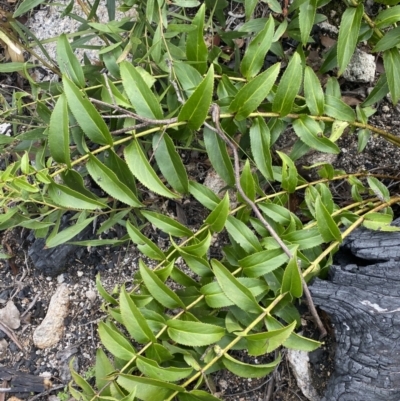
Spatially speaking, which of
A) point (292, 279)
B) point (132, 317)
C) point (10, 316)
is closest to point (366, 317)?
point (292, 279)

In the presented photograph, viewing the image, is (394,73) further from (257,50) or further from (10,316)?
(10,316)

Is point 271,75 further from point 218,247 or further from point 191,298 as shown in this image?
point 218,247

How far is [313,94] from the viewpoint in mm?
1618

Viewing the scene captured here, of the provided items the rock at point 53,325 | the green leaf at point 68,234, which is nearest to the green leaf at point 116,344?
the green leaf at point 68,234

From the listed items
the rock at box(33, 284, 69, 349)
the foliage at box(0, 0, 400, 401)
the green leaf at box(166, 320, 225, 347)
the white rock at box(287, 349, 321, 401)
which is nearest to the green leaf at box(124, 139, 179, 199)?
the foliage at box(0, 0, 400, 401)

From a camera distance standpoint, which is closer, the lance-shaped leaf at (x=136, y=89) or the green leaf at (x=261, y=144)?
the lance-shaped leaf at (x=136, y=89)

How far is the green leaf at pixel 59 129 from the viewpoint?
120 cm

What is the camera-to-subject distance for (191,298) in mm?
1479

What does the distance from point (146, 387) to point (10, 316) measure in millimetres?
1140

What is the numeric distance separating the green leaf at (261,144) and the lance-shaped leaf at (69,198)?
498 millimetres

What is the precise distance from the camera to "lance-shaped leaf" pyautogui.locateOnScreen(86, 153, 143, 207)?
1.30 metres

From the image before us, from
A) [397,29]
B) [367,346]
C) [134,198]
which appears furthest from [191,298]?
[397,29]

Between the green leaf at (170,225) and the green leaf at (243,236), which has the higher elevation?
the green leaf at (170,225)

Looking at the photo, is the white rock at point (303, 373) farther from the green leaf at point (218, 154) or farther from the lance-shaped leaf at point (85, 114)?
the lance-shaped leaf at point (85, 114)
